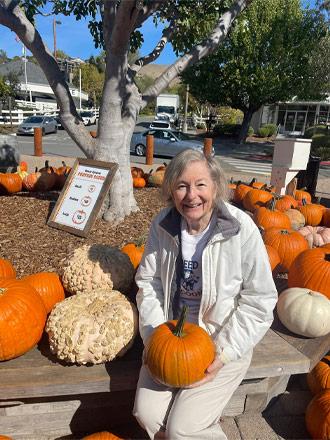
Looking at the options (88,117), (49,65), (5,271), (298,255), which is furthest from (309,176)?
(88,117)

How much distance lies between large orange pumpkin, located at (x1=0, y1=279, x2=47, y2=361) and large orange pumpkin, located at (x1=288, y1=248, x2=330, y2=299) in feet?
6.50

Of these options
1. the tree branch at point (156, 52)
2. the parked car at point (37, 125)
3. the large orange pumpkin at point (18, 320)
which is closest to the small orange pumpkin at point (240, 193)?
the tree branch at point (156, 52)

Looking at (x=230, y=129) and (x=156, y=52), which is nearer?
(x=156, y=52)

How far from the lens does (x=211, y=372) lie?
1972mm

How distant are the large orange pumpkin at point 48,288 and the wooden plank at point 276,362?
4.86 feet

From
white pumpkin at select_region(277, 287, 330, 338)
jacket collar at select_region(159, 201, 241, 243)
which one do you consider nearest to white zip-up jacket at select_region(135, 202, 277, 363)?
jacket collar at select_region(159, 201, 241, 243)

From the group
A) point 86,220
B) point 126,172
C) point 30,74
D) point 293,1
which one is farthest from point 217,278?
point 30,74

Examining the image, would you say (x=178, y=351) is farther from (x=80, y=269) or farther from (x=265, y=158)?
(x=265, y=158)

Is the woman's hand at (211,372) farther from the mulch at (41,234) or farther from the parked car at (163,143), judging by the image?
the parked car at (163,143)

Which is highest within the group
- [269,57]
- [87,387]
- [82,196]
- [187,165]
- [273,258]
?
[269,57]

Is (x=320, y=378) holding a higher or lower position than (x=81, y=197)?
lower

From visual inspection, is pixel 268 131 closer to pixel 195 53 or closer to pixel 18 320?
pixel 195 53

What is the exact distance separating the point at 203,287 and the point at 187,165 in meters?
0.72

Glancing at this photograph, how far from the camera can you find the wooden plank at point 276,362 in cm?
219
